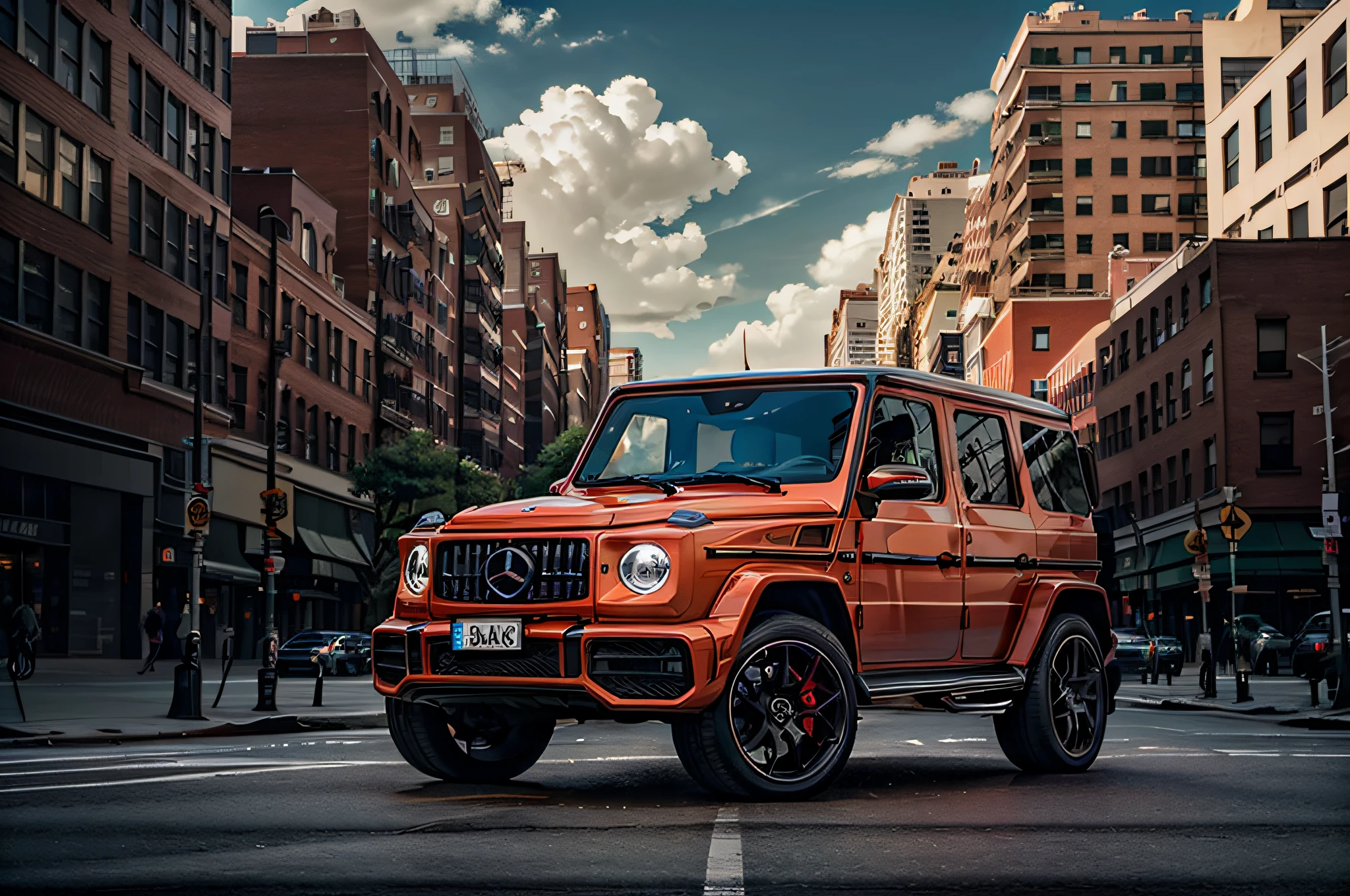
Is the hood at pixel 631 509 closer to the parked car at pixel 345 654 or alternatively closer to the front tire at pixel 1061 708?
the front tire at pixel 1061 708

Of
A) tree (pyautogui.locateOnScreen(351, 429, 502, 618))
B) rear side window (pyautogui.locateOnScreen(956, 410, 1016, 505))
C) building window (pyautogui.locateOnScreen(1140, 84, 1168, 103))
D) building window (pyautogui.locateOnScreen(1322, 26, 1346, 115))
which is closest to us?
rear side window (pyautogui.locateOnScreen(956, 410, 1016, 505))

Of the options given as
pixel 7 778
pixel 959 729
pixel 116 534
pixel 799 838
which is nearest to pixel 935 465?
pixel 799 838

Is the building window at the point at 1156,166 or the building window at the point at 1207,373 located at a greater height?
the building window at the point at 1156,166

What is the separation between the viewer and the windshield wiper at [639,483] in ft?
28.7

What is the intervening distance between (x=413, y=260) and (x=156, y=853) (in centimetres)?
7100

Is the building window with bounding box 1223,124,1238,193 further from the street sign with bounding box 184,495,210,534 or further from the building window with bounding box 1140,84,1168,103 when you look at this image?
the street sign with bounding box 184,495,210,534

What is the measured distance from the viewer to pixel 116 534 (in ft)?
127

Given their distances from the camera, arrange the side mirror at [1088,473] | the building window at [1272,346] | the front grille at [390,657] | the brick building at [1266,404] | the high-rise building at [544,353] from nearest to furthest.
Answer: the front grille at [390,657] → the side mirror at [1088,473] → the brick building at [1266,404] → the building window at [1272,346] → the high-rise building at [544,353]

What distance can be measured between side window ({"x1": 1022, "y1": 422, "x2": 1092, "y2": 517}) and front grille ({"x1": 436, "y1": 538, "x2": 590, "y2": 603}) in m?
3.79

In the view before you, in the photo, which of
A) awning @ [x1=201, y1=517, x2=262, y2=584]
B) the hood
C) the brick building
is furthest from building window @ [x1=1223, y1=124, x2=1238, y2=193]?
the hood

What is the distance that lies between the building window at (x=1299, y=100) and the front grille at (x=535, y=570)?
52.8 m

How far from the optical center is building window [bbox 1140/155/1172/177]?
99375mm

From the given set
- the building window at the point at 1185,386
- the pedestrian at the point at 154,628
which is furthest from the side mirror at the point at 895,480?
the building window at the point at 1185,386

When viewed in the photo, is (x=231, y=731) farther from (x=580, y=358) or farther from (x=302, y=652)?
(x=580, y=358)
